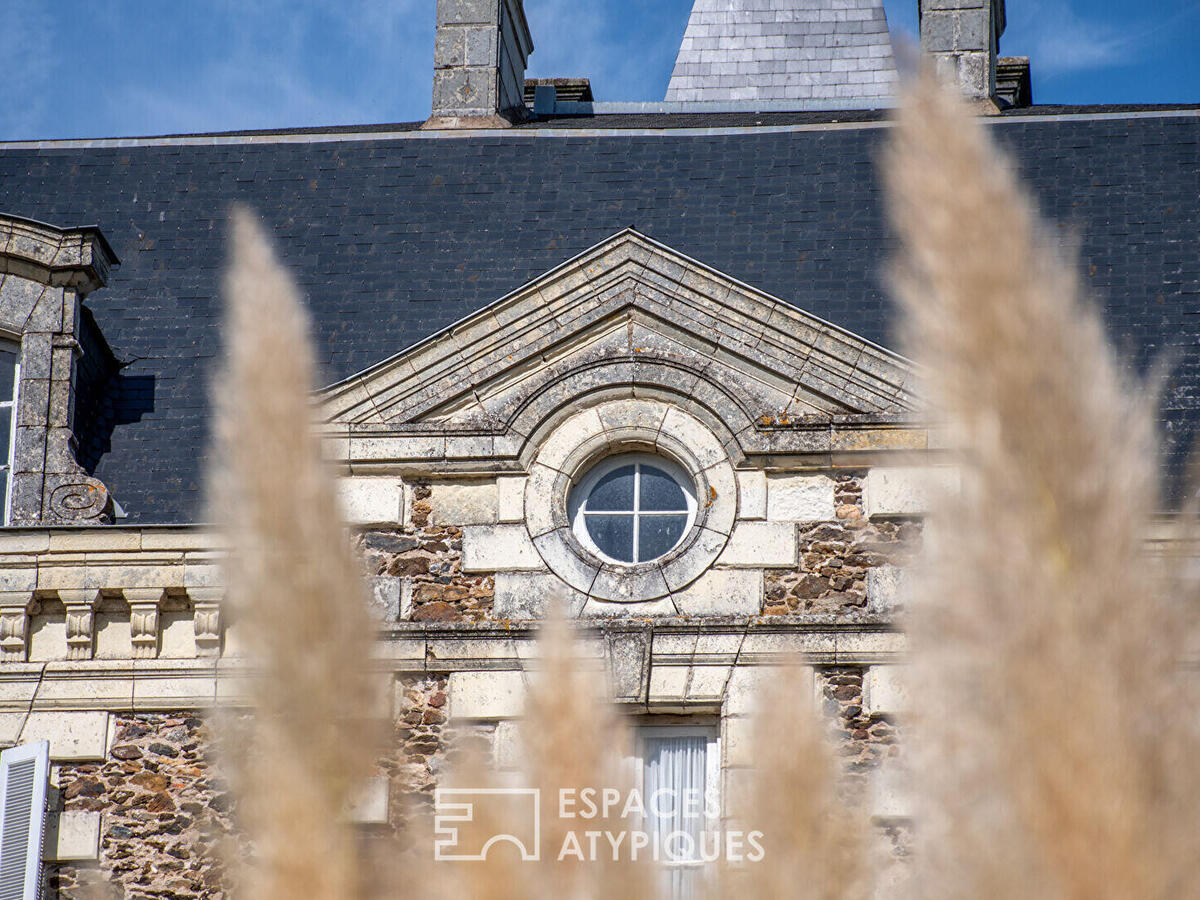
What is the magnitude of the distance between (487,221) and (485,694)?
123 inches

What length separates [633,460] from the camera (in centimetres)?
729

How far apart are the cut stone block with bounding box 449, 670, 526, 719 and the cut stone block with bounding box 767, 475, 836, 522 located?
1193 mm

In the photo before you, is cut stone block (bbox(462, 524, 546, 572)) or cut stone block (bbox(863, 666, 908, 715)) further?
cut stone block (bbox(462, 524, 546, 572))

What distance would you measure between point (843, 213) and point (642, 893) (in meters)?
7.60

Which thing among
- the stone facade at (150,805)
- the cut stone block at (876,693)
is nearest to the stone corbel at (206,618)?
the stone facade at (150,805)

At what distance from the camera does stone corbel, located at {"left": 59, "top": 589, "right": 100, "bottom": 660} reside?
704 cm

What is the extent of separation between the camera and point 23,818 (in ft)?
22.2

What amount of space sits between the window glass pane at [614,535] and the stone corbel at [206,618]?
4.92ft

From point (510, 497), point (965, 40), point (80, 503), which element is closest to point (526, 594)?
point (510, 497)

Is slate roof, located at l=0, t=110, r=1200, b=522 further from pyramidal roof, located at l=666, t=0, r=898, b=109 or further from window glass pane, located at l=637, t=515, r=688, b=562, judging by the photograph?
pyramidal roof, located at l=666, t=0, r=898, b=109

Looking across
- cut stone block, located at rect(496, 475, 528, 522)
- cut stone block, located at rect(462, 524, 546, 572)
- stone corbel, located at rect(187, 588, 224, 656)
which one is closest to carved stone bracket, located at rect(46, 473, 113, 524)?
stone corbel, located at rect(187, 588, 224, 656)

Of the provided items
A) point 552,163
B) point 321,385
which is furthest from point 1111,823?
point 552,163

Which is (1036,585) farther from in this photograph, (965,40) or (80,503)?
(965,40)

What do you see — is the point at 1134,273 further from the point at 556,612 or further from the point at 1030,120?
the point at 556,612
